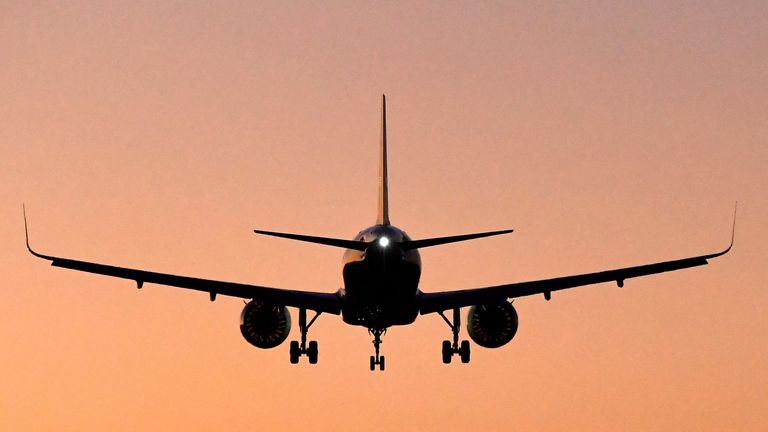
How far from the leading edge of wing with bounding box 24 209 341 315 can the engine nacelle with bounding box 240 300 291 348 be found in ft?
8.65

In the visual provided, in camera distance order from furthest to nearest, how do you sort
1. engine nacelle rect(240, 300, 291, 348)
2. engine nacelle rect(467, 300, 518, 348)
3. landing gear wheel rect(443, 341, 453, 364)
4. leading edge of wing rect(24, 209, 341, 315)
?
engine nacelle rect(467, 300, 518, 348) → landing gear wheel rect(443, 341, 453, 364) → engine nacelle rect(240, 300, 291, 348) → leading edge of wing rect(24, 209, 341, 315)

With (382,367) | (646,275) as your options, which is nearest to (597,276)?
(646,275)

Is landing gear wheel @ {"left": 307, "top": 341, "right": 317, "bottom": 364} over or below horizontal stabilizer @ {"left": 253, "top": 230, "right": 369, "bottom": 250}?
below

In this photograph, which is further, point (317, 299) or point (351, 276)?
point (317, 299)

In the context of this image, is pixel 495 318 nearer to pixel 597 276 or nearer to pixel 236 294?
pixel 597 276

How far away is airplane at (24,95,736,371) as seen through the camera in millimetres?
88188

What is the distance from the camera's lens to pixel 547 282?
3853 inches

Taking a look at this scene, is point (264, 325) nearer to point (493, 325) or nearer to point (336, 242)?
point (493, 325)

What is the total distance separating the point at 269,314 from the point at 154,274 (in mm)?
8320

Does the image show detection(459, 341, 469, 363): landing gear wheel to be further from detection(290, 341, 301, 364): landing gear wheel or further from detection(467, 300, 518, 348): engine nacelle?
detection(290, 341, 301, 364): landing gear wheel

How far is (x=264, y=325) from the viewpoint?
100312 millimetres

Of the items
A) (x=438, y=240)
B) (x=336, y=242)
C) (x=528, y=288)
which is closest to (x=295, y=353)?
(x=528, y=288)

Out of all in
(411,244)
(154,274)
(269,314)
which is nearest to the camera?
(411,244)

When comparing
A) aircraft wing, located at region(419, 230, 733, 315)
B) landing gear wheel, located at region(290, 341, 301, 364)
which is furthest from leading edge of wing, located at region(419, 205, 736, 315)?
landing gear wheel, located at region(290, 341, 301, 364)
